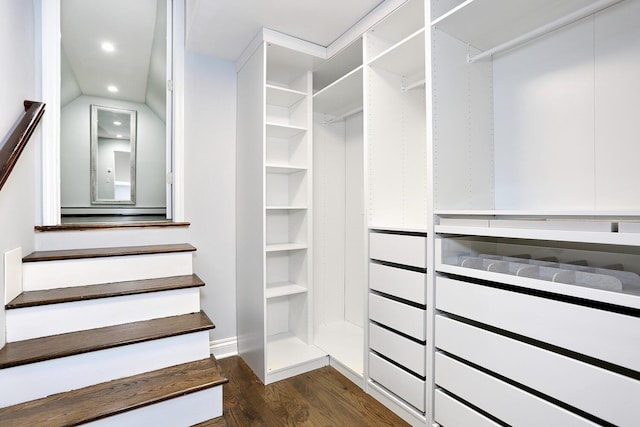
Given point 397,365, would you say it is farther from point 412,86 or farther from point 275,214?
point 412,86

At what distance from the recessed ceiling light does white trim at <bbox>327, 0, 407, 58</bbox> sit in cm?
198

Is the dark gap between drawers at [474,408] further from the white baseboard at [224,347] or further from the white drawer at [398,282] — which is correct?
the white baseboard at [224,347]

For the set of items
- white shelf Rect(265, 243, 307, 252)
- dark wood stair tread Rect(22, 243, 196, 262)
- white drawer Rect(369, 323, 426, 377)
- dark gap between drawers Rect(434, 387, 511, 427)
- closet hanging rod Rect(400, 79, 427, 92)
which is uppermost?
closet hanging rod Rect(400, 79, 427, 92)

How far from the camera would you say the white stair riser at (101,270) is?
68.2 inches

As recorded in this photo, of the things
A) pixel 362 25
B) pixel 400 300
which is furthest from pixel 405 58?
pixel 400 300

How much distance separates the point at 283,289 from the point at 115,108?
2299 millimetres

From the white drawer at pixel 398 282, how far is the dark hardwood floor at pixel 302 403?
688 millimetres

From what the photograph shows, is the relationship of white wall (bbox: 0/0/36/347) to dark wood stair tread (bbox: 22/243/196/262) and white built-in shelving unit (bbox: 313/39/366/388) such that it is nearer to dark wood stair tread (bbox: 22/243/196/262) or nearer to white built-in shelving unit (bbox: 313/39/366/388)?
dark wood stair tread (bbox: 22/243/196/262)

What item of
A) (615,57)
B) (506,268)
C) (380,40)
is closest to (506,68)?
(615,57)

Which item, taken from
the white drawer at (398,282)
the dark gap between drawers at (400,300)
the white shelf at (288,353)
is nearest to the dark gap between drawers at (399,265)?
the white drawer at (398,282)

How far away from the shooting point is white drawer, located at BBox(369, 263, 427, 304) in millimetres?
1648

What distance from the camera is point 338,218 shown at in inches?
118

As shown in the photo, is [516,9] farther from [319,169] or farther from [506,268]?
[319,169]

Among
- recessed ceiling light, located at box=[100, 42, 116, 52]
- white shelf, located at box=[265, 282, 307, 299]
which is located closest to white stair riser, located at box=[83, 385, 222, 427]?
white shelf, located at box=[265, 282, 307, 299]
